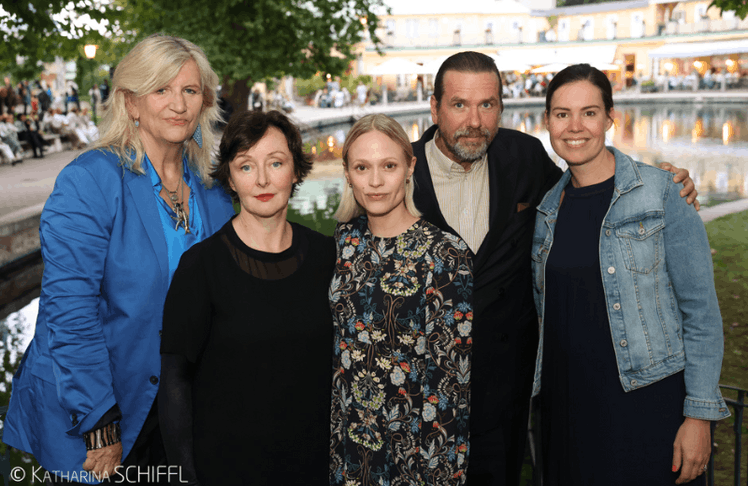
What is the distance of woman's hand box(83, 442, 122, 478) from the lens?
2521mm

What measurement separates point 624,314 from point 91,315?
226cm

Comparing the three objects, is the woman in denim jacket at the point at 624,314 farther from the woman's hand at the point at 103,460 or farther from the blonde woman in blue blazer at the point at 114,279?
the woman's hand at the point at 103,460

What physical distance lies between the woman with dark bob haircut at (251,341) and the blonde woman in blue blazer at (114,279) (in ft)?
1.03

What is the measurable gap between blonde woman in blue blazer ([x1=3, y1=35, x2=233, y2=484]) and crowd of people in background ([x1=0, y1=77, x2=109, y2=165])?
49.5ft

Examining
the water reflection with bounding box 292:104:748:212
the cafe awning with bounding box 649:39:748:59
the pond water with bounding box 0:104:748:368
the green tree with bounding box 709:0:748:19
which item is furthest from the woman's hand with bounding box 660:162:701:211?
the cafe awning with bounding box 649:39:748:59

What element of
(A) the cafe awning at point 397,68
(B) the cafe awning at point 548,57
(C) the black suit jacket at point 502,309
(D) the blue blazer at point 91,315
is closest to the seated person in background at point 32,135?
(D) the blue blazer at point 91,315

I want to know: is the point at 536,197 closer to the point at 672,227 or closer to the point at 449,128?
the point at 449,128

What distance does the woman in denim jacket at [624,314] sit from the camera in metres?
2.71

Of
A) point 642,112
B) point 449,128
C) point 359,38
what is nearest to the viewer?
point 449,128

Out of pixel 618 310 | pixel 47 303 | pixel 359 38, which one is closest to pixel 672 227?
pixel 618 310

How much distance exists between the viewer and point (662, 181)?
9.11ft

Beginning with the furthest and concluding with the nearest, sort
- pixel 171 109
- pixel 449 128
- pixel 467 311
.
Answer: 1. pixel 449 128
2. pixel 171 109
3. pixel 467 311

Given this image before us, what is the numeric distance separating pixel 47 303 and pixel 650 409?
2.61 metres

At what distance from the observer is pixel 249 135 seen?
2.47 meters
